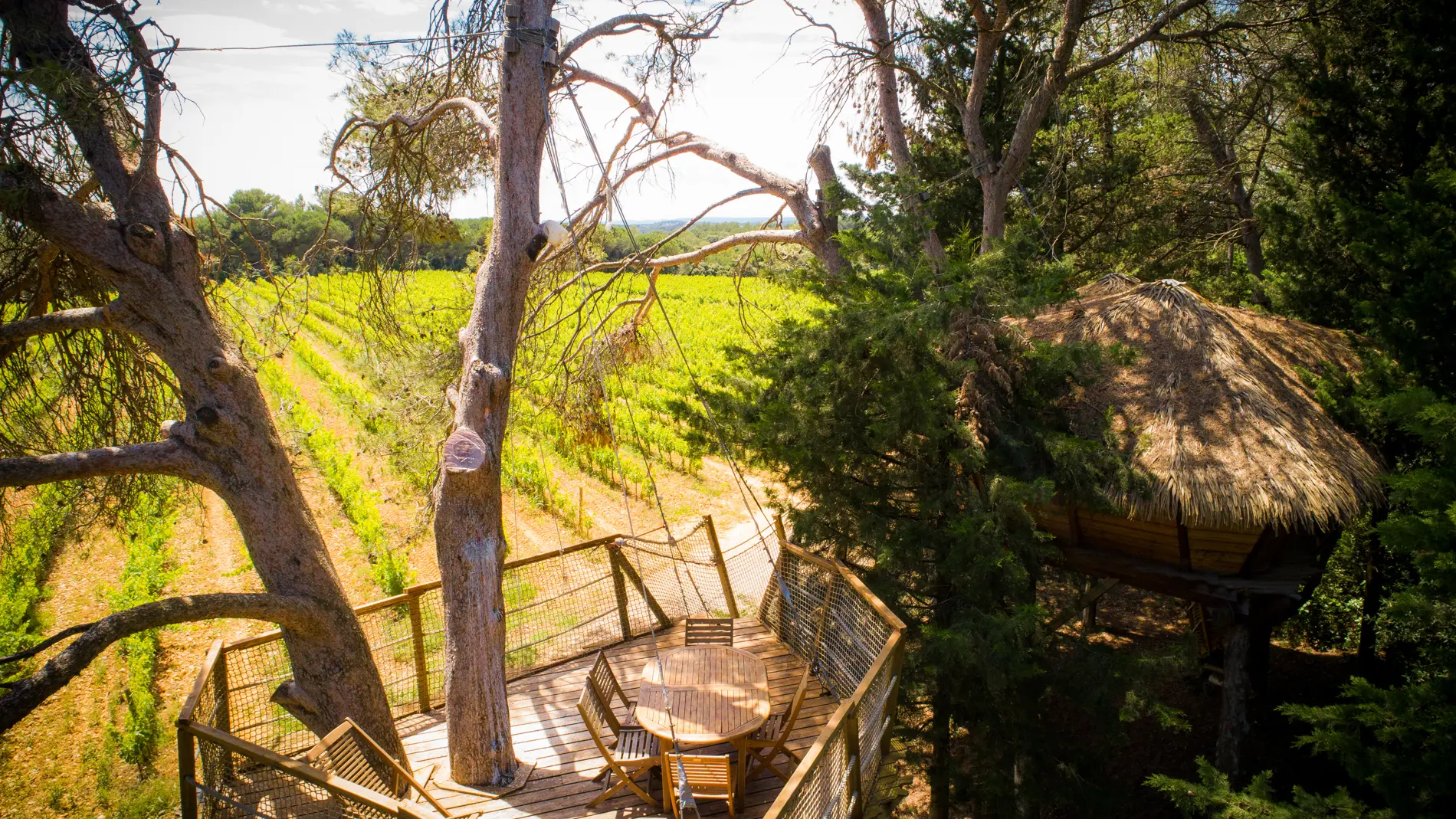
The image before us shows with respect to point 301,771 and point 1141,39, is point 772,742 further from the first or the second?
point 1141,39

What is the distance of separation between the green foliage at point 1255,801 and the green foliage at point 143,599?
898 cm

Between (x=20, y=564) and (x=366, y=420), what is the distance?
7957 millimetres

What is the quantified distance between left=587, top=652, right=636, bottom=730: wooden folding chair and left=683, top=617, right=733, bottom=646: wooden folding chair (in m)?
0.88

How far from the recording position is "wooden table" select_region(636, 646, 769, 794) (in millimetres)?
5820

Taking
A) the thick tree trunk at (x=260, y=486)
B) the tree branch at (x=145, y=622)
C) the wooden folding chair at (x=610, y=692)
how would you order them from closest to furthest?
the tree branch at (x=145, y=622) < the thick tree trunk at (x=260, y=486) < the wooden folding chair at (x=610, y=692)

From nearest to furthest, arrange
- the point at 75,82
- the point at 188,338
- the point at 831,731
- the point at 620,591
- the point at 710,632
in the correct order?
the point at 831,731
the point at 75,82
the point at 188,338
the point at 710,632
the point at 620,591

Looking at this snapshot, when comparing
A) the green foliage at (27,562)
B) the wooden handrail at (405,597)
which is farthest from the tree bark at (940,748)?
the green foliage at (27,562)

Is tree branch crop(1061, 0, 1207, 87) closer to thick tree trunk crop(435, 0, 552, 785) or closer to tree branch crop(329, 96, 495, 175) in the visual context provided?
A: thick tree trunk crop(435, 0, 552, 785)

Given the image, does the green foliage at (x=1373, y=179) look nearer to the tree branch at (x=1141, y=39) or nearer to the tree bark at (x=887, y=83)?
the tree branch at (x=1141, y=39)

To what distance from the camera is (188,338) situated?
5.98 m

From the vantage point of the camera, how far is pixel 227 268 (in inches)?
352

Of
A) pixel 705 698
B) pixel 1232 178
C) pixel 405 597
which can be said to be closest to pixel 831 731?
pixel 705 698

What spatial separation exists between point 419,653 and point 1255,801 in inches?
280

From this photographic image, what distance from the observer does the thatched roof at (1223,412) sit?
7.18 meters
